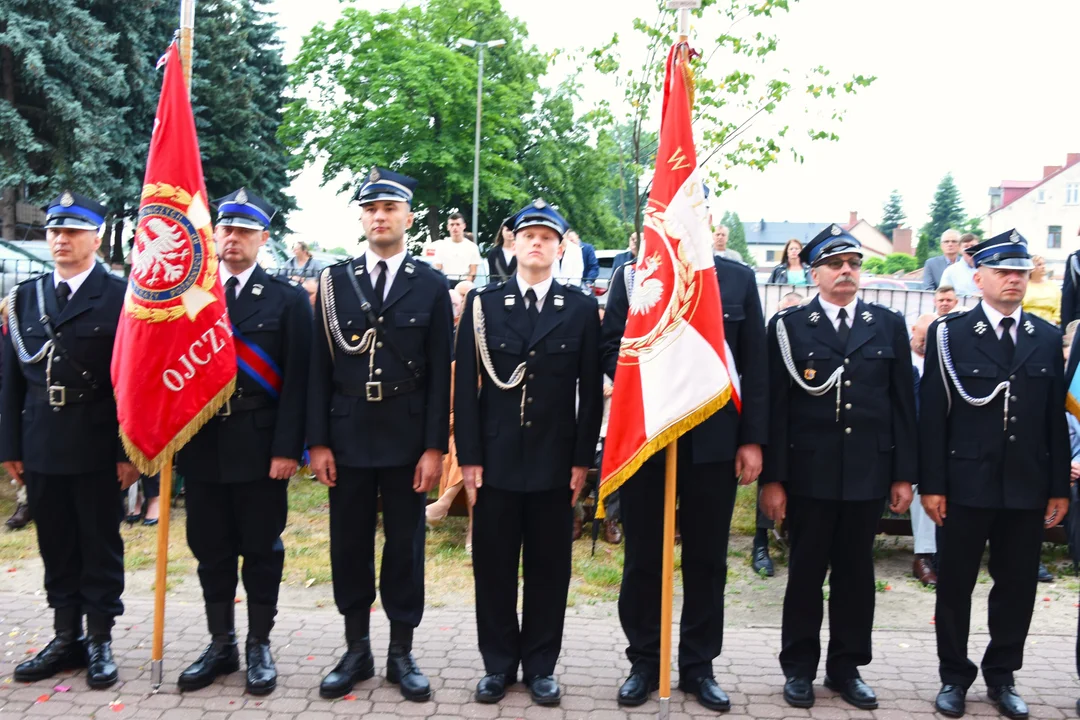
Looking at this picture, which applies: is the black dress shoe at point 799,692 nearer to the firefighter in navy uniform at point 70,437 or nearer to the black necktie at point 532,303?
the black necktie at point 532,303

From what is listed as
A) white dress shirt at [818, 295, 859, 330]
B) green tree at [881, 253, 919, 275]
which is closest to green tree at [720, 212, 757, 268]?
green tree at [881, 253, 919, 275]

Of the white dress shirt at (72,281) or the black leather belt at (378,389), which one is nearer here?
the black leather belt at (378,389)

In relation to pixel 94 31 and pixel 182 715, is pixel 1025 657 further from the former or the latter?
pixel 94 31

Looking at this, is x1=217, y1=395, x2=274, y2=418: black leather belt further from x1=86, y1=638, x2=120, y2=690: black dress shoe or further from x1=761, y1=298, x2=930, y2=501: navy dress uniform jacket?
x1=761, y1=298, x2=930, y2=501: navy dress uniform jacket

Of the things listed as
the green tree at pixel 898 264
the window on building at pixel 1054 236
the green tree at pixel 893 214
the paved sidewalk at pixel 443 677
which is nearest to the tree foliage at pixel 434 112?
the paved sidewalk at pixel 443 677

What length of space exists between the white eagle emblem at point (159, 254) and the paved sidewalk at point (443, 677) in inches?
74.8

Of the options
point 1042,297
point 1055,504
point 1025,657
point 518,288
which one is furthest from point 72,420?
point 1042,297

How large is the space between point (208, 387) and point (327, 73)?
33583 millimetres

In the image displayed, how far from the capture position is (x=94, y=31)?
23.2 metres

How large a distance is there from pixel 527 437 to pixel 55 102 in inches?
876

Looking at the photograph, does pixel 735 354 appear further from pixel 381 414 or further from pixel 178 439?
pixel 178 439

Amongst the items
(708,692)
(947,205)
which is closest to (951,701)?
(708,692)

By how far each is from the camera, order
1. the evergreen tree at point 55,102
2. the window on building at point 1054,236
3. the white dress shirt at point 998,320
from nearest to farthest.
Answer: the white dress shirt at point 998,320, the evergreen tree at point 55,102, the window on building at point 1054,236

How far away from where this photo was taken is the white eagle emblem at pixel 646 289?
4453 millimetres
